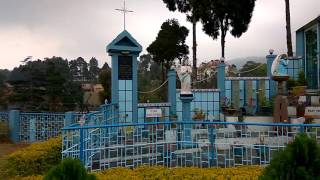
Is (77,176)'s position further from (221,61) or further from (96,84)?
(96,84)

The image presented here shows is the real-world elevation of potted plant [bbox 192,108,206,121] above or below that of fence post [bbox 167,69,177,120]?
below

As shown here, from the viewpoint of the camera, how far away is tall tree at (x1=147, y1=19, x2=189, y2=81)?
20.2 m

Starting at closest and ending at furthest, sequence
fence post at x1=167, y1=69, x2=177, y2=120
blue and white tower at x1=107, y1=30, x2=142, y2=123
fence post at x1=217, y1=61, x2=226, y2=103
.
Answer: blue and white tower at x1=107, y1=30, x2=142, y2=123, fence post at x1=167, y1=69, x2=177, y2=120, fence post at x1=217, y1=61, x2=226, y2=103

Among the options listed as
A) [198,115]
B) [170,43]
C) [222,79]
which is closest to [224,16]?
[170,43]

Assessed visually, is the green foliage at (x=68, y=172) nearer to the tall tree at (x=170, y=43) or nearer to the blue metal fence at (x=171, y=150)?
the blue metal fence at (x=171, y=150)

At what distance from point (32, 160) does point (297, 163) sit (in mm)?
5038

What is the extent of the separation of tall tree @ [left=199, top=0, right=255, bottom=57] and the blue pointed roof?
8255 mm

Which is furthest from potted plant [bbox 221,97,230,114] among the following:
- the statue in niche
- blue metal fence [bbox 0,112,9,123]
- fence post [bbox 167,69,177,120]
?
blue metal fence [bbox 0,112,9,123]

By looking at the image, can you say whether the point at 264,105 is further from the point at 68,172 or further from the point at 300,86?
the point at 68,172

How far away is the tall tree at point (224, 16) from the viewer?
1809 centimetres

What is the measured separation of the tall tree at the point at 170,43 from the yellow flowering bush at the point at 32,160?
1338 centimetres

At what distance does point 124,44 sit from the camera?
35.0 ft

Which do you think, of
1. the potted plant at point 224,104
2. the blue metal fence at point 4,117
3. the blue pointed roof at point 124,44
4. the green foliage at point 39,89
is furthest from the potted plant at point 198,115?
the green foliage at point 39,89

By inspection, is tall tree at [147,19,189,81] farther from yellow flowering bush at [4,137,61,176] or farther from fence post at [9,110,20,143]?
yellow flowering bush at [4,137,61,176]
